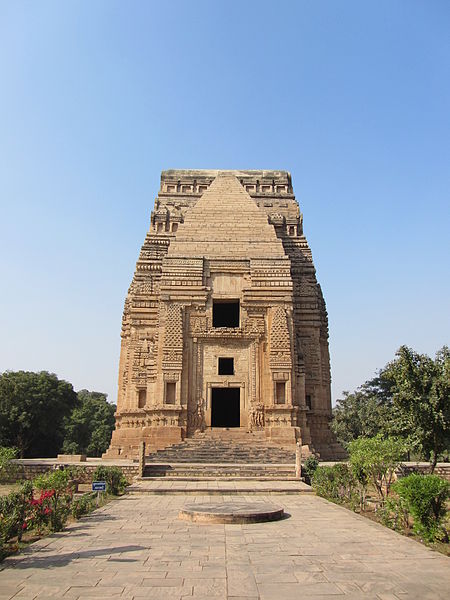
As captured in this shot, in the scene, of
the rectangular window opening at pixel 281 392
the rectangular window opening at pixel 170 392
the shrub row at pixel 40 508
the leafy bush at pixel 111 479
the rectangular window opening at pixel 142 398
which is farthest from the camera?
the rectangular window opening at pixel 142 398

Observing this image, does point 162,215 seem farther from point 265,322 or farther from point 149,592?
point 149,592

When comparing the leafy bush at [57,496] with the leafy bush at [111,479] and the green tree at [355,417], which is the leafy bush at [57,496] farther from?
the green tree at [355,417]

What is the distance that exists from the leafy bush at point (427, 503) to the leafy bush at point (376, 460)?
3.48 meters

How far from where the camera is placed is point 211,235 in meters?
23.8

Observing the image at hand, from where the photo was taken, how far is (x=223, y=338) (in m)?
21.7

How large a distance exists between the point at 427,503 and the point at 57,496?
6.55 meters

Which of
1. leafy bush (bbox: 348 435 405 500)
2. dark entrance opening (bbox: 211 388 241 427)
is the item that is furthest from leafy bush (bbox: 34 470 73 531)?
dark entrance opening (bbox: 211 388 241 427)

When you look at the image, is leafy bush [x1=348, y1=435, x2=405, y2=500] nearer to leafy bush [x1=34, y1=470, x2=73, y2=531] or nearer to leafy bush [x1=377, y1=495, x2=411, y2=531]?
leafy bush [x1=377, y1=495, x2=411, y2=531]

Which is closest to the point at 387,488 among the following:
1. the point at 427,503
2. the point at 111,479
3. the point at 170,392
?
the point at 427,503

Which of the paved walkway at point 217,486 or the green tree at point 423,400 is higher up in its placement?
the green tree at point 423,400

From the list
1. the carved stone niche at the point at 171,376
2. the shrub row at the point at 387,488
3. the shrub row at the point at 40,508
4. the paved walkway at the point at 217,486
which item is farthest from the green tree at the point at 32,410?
the shrub row at the point at 40,508

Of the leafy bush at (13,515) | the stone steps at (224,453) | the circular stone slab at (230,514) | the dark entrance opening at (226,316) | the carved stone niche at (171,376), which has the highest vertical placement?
the dark entrance opening at (226,316)

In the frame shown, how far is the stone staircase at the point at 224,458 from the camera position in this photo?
1575cm

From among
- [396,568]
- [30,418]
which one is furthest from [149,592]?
[30,418]
